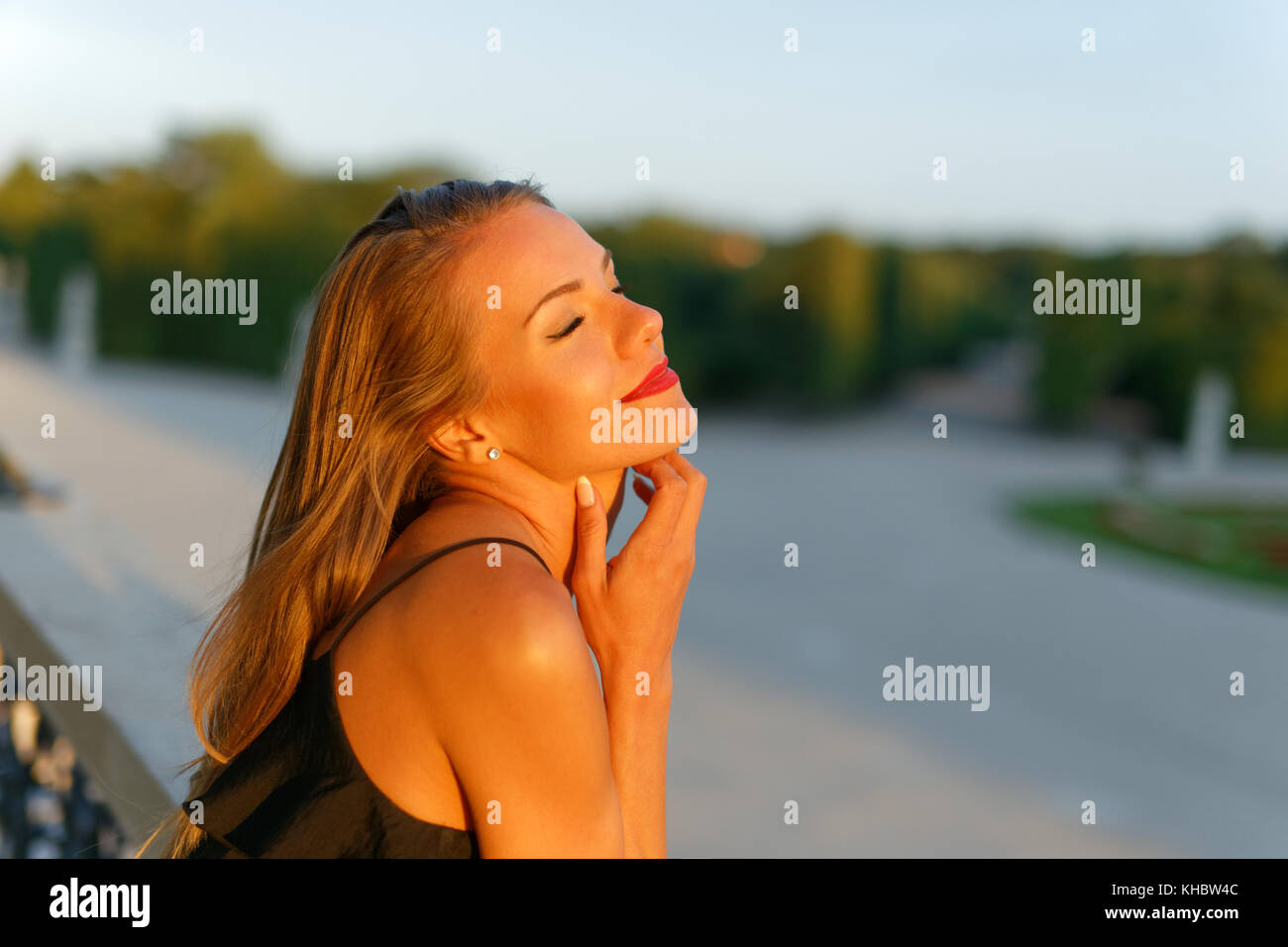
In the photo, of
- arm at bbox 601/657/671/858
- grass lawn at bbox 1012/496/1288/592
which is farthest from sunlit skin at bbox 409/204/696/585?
grass lawn at bbox 1012/496/1288/592

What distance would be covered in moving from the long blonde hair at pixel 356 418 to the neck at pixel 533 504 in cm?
9

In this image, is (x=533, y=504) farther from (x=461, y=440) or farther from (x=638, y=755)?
(x=638, y=755)

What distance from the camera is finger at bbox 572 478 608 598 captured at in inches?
71.0

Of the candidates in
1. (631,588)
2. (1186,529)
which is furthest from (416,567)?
(1186,529)

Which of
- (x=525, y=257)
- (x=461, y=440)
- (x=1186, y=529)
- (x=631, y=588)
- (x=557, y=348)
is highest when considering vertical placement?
(x=525, y=257)

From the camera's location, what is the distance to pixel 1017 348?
27.2 m

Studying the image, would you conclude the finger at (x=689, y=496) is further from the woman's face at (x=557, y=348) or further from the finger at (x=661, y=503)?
the woman's face at (x=557, y=348)

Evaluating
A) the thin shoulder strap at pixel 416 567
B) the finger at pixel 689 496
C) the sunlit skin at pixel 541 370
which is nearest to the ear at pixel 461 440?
the sunlit skin at pixel 541 370

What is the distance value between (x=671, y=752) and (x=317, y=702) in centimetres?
463

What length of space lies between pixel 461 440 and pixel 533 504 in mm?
145

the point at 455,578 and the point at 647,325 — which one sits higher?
the point at 647,325

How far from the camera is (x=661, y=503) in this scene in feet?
6.31

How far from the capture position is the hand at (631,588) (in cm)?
180

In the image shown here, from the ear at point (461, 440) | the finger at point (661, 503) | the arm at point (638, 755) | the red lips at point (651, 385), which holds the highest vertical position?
the red lips at point (651, 385)
